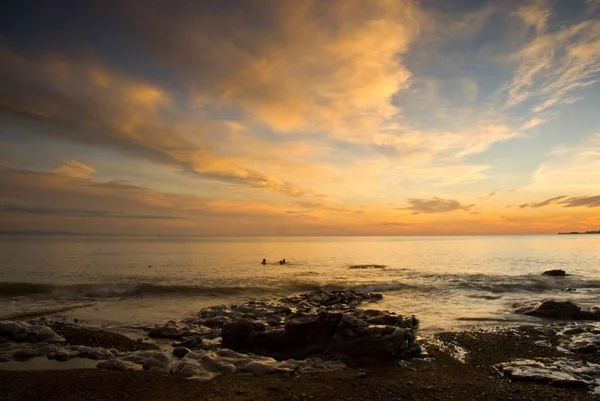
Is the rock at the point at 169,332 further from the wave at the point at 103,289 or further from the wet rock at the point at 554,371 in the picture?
the wave at the point at 103,289

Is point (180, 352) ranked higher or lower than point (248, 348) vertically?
higher

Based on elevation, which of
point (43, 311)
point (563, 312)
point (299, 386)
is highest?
point (299, 386)

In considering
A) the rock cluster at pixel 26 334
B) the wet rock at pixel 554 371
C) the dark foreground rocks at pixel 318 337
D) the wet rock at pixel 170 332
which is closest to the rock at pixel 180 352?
the dark foreground rocks at pixel 318 337

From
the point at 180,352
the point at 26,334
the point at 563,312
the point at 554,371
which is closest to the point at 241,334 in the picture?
the point at 180,352

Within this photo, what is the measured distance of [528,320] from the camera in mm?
21328

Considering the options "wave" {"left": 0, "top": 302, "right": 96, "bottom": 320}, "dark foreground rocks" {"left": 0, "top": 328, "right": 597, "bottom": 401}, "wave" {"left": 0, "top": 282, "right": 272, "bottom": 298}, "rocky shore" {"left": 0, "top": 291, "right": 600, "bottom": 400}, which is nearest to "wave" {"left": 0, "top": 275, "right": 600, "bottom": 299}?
"wave" {"left": 0, "top": 282, "right": 272, "bottom": 298}

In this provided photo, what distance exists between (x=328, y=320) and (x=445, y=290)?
2450 cm

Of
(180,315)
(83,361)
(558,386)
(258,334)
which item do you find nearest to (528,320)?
(558,386)

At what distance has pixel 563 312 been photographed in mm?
21812

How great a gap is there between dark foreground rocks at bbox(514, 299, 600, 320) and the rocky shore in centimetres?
264

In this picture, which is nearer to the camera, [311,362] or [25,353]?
[311,362]

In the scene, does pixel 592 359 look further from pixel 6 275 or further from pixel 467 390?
pixel 6 275

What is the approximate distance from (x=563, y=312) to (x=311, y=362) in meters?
17.8

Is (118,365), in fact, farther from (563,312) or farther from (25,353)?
(563,312)
